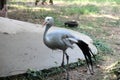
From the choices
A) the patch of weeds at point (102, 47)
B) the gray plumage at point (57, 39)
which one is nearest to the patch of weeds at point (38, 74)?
the gray plumage at point (57, 39)

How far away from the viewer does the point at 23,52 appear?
6.44m

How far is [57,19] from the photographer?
37.1ft

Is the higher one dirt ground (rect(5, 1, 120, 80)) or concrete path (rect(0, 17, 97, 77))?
concrete path (rect(0, 17, 97, 77))

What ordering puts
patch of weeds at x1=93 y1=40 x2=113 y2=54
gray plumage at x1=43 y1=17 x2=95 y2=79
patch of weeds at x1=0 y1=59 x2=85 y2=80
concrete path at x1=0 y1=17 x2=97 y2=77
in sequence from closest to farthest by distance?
gray plumage at x1=43 y1=17 x2=95 y2=79
patch of weeds at x1=0 y1=59 x2=85 y2=80
concrete path at x1=0 y1=17 x2=97 y2=77
patch of weeds at x1=93 y1=40 x2=113 y2=54

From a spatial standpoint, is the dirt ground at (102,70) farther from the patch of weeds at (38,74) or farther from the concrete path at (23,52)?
the concrete path at (23,52)

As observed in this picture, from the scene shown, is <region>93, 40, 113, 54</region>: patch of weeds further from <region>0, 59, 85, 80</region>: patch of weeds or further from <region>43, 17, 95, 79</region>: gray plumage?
<region>43, 17, 95, 79</region>: gray plumage

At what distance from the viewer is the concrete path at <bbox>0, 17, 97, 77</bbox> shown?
5.81 metres

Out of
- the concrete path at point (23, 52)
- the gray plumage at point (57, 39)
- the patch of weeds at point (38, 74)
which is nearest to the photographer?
the gray plumage at point (57, 39)

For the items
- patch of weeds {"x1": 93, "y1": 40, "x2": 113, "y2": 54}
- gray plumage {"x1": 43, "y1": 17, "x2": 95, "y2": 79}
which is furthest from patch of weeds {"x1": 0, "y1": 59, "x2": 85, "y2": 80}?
patch of weeds {"x1": 93, "y1": 40, "x2": 113, "y2": 54}

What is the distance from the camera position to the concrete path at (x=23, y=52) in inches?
229

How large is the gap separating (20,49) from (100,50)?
80.0 inches

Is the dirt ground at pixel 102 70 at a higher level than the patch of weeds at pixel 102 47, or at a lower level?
lower

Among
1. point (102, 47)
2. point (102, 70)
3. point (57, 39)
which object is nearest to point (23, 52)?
point (57, 39)

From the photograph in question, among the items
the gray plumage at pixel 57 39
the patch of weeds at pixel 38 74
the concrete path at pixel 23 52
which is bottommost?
the patch of weeds at pixel 38 74
